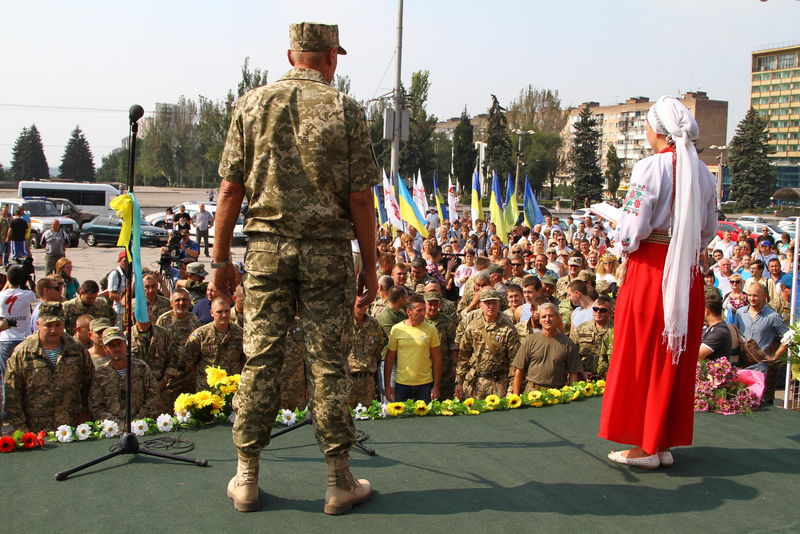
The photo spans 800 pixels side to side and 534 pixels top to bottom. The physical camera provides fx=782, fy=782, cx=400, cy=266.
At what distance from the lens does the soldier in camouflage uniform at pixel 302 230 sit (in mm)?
3520

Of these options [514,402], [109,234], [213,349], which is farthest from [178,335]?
[109,234]

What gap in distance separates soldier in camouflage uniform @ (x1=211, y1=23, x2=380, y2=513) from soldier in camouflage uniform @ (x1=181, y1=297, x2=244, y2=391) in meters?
3.57

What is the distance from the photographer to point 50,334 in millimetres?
6414

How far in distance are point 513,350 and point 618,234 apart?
3693mm

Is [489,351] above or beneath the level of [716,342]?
beneath

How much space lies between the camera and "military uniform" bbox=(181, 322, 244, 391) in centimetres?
716

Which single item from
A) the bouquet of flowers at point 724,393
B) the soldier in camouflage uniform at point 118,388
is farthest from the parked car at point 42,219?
the bouquet of flowers at point 724,393

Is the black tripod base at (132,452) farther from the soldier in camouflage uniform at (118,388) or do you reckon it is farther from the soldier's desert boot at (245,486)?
the soldier in camouflage uniform at (118,388)

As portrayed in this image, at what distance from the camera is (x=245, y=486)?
11.7 ft

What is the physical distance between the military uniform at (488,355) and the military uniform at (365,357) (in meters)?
0.91

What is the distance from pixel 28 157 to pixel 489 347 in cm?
10231

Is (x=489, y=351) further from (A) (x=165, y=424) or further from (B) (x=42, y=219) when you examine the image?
(B) (x=42, y=219)

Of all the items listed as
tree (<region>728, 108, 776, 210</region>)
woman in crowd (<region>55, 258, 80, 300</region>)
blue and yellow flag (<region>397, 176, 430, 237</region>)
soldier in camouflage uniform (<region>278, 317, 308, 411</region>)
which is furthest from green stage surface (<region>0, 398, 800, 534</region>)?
tree (<region>728, 108, 776, 210</region>)

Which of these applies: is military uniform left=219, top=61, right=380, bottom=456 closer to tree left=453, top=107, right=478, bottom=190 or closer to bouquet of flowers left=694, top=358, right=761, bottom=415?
bouquet of flowers left=694, top=358, right=761, bottom=415
